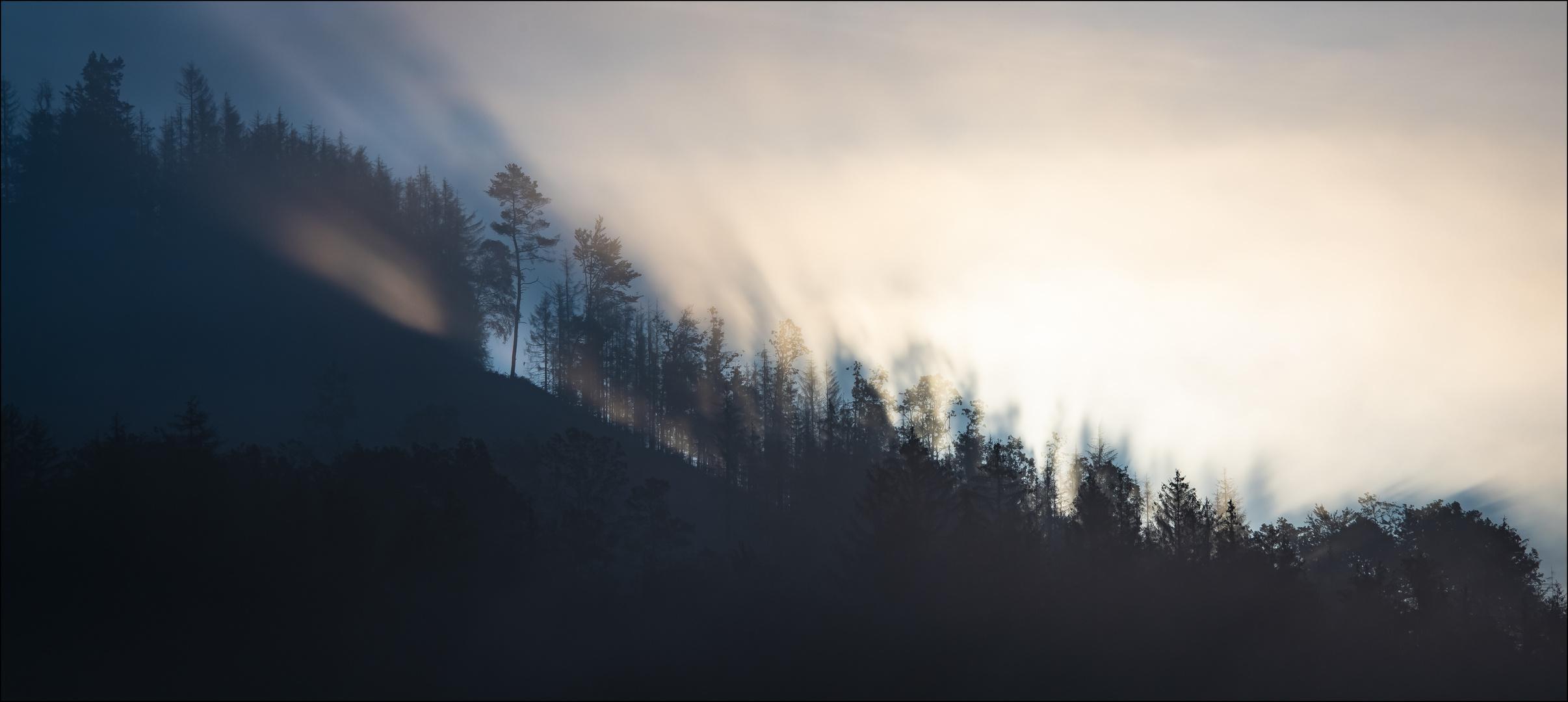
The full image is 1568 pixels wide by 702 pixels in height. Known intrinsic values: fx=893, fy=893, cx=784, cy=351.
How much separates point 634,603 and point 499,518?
9023mm

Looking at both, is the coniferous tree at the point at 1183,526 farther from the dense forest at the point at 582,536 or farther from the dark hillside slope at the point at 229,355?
the dark hillside slope at the point at 229,355

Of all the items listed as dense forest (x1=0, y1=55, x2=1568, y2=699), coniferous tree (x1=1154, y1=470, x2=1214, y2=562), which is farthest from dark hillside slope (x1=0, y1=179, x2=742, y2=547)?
coniferous tree (x1=1154, y1=470, x2=1214, y2=562)

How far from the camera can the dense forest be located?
3872cm

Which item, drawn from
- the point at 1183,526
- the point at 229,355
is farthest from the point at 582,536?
the point at 229,355

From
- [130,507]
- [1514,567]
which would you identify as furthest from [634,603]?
[1514,567]

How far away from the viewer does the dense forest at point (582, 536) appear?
38.7 meters

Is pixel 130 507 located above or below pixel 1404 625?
above

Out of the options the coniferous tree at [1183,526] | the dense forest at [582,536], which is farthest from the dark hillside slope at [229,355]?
the coniferous tree at [1183,526]

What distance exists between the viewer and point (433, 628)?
137ft

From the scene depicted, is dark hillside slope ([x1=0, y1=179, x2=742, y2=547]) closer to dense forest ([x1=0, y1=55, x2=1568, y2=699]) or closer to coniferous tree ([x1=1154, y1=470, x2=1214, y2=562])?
dense forest ([x1=0, y1=55, x2=1568, y2=699])

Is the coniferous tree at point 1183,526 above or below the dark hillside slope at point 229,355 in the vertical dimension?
below

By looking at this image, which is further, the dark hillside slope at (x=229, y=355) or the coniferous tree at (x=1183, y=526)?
the dark hillside slope at (x=229, y=355)

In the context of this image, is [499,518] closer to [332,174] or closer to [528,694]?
[528,694]

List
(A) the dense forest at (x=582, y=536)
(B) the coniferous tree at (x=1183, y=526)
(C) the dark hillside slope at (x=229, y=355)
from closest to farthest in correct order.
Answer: (A) the dense forest at (x=582, y=536) → (B) the coniferous tree at (x=1183, y=526) → (C) the dark hillside slope at (x=229, y=355)
